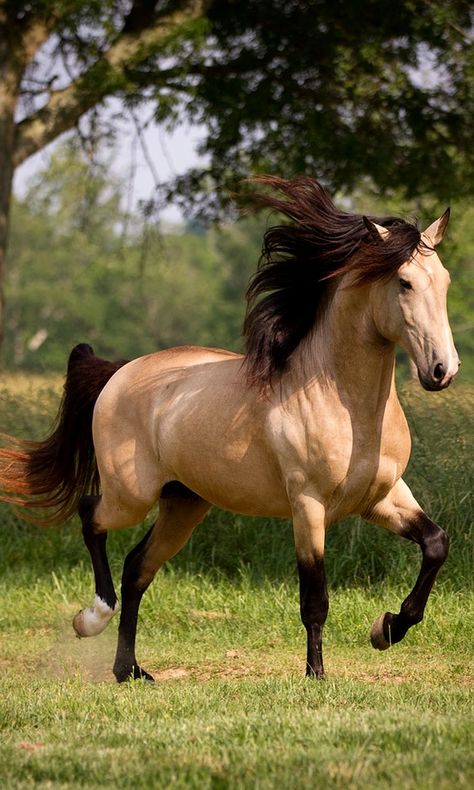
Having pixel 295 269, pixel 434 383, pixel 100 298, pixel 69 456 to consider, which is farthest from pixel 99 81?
pixel 100 298

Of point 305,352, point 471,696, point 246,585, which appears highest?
point 305,352

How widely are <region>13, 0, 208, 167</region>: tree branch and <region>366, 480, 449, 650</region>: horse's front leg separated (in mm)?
9173

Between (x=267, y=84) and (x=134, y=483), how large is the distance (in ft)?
31.4

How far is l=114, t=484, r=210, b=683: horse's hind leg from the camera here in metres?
7.06

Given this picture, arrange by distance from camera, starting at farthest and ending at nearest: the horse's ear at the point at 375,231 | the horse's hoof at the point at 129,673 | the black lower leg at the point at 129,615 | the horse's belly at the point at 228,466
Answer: the black lower leg at the point at 129,615 → the horse's hoof at the point at 129,673 → the horse's belly at the point at 228,466 → the horse's ear at the point at 375,231

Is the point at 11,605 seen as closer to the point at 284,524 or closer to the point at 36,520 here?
the point at 36,520

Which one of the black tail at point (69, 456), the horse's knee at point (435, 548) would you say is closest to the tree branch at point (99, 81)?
the black tail at point (69, 456)

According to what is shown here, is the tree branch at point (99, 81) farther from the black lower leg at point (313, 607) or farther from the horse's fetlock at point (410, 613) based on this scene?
the horse's fetlock at point (410, 613)

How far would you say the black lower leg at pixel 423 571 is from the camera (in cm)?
591

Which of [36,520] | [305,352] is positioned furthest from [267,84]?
[305,352]

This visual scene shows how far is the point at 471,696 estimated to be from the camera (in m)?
5.28

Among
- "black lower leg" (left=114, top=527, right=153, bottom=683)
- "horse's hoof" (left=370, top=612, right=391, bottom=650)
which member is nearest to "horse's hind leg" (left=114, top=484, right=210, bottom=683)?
"black lower leg" (left=114, top=527, right=153, bottom=683)

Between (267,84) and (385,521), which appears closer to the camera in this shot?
(385,521)

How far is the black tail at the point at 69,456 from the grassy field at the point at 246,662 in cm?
98
